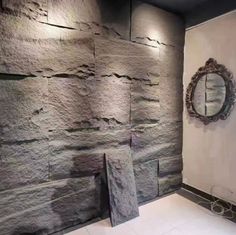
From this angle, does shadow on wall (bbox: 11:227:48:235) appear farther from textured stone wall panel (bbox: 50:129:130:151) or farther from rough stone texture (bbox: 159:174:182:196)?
rough stone texture (bbox: 159:174:182:196)

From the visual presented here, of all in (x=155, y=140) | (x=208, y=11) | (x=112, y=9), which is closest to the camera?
(x=112, y=9)

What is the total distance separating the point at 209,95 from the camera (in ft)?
7.45

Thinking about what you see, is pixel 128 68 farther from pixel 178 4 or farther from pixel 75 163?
pixel 75 163

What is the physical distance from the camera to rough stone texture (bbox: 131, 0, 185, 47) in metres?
2.11

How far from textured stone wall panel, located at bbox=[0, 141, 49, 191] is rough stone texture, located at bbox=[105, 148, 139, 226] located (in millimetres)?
587

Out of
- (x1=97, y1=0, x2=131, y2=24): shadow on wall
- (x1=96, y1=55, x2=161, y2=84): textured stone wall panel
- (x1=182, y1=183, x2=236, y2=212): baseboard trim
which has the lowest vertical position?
(x1=182, y1=183, x2=236, y2=212): baseboard trim

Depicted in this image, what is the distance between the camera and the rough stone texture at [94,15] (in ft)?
5.46

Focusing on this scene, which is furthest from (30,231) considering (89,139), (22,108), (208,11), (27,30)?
(208,11)

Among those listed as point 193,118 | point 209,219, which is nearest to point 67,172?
point 209,219

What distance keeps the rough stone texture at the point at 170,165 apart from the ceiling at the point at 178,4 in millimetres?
1708

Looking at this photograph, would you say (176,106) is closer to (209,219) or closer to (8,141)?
(209,219)

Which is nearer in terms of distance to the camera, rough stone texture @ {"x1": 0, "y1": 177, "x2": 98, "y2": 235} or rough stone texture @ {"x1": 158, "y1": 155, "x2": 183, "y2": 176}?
rough stone texture @ {"x1": 0, "y1": 177, "x2": 98, "y2": 235}

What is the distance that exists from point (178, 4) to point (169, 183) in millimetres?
2033

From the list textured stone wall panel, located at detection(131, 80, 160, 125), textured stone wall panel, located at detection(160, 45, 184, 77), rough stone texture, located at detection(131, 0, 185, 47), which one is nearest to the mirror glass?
textured stone wall panel, located at detection(160, 45, 184, 77)
